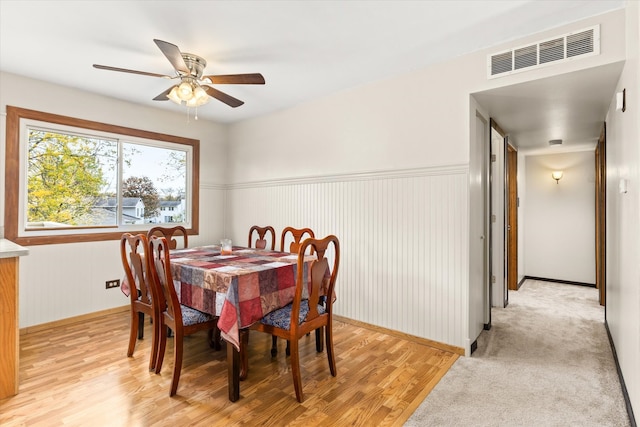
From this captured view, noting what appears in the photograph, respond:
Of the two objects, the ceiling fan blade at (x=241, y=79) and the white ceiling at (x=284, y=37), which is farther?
the ceiling fan blade at (x=241, y=79)

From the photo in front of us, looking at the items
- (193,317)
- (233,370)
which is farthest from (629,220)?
(193,317)

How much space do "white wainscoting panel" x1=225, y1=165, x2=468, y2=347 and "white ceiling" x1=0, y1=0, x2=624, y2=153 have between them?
3.08 feet

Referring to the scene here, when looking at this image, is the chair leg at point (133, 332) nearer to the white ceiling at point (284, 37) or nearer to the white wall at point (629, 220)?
the white ceiling at point (284, 37)

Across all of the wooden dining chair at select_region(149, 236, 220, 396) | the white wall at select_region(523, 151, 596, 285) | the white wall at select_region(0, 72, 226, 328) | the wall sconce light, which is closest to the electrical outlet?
the white wall at select_region(0, 72, 226, 328)

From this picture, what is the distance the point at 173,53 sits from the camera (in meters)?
2.15

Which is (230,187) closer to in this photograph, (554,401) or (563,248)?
(554,401)

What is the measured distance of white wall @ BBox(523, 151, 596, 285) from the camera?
17.2 ft

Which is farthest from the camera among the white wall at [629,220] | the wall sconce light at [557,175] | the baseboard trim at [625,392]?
the wall sconce light at [557,175]

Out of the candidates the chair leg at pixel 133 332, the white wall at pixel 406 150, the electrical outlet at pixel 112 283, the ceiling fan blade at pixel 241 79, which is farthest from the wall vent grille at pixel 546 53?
the electrical outlet at pixel 112 283

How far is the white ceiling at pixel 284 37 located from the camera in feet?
6.98

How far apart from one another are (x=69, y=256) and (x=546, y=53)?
4.58m

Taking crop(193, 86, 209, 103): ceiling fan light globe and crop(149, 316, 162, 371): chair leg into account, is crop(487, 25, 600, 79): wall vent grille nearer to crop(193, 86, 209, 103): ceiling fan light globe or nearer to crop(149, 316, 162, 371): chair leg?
crop(193, 86, 209, 103): ceiling fan light globe

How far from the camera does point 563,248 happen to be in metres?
5.46

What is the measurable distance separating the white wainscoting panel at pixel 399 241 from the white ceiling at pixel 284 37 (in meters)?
0.94
